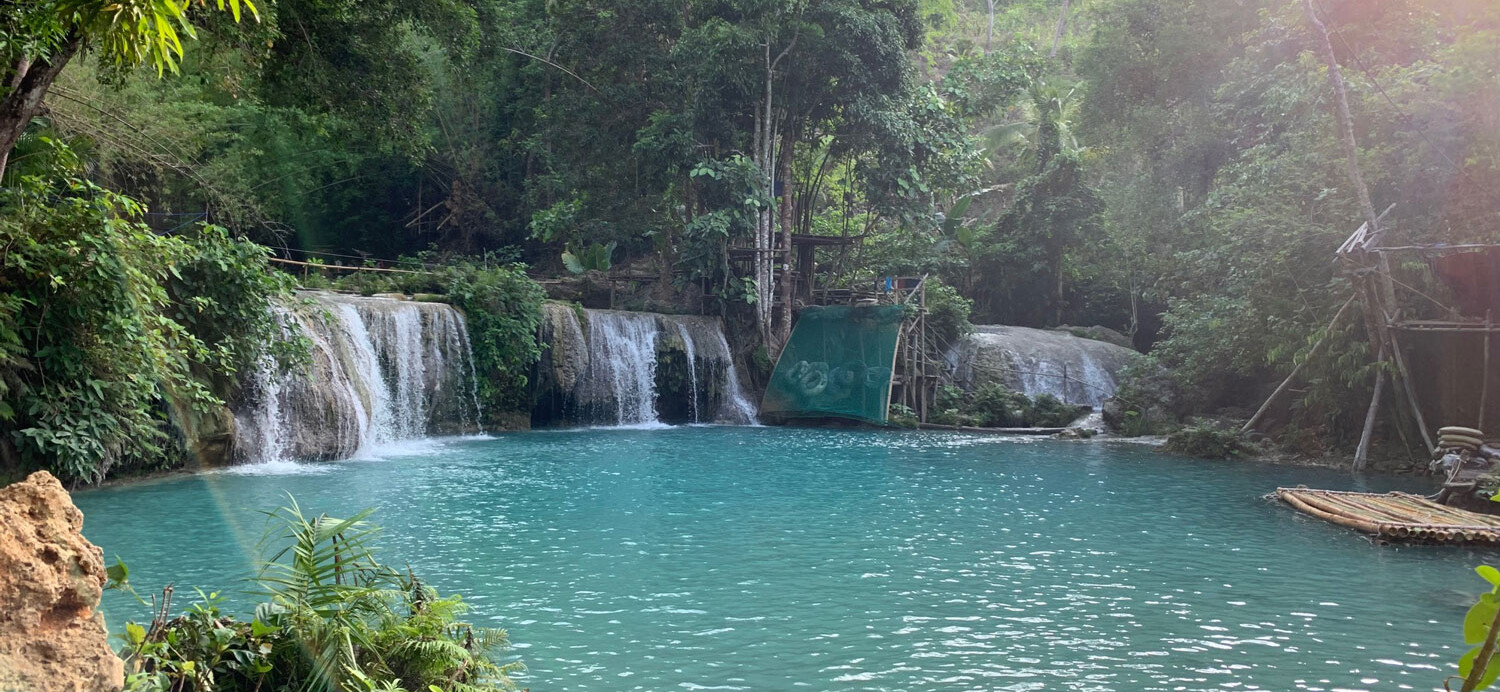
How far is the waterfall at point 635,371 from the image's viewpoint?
2144 centimetres

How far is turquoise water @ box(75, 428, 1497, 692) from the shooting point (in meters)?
6.16

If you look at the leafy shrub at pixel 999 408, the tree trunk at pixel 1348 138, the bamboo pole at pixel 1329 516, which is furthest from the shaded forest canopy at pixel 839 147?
the bamboo pole at pixel 1329 516

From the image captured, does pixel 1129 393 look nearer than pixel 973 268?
Yes

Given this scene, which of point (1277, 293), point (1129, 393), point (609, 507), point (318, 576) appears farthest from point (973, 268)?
point (318, 576)

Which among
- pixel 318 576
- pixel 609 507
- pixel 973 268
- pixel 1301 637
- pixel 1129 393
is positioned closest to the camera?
pixel 318 576

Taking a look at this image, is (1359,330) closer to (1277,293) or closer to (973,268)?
(1277,293)

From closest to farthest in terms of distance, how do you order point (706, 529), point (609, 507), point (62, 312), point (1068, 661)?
point (1068, 661), point (62, 312), point (706, 529), point (609, 507)

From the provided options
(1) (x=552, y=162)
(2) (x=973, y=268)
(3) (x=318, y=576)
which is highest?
(1) (x=552, y=162)

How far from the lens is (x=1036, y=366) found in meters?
24.4

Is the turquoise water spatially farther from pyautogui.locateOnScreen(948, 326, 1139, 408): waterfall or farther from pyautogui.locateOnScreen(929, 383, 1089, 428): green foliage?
pyautogui.locateOnScreen(948, 326, 1139, 408): waterfall

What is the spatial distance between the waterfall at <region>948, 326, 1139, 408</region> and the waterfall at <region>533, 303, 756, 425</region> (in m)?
5.10

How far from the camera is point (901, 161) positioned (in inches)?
939

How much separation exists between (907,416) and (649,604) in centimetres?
1558

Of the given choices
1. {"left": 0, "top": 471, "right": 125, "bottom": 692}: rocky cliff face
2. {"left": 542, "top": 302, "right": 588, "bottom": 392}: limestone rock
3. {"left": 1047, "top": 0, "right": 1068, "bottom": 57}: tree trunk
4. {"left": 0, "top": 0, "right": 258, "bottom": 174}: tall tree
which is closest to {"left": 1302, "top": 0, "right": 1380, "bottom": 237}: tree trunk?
{"left": 542, "top": 302, "right": 588, "bottom": 392}: limestone rock
